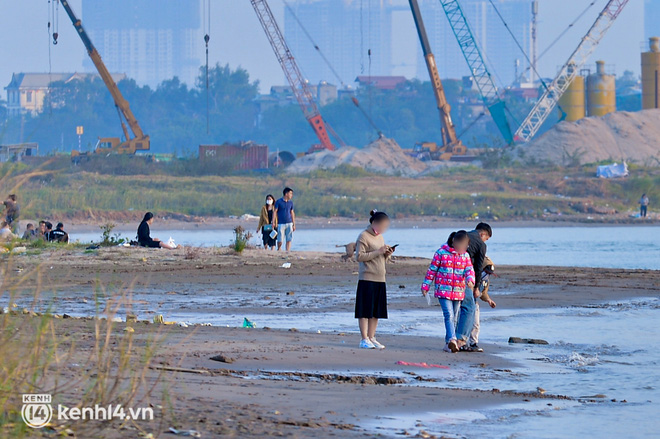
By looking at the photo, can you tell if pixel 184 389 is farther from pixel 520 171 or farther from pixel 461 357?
pixel 520 171

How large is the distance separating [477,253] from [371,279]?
118 cm

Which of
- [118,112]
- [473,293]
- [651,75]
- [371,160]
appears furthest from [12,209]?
[651,75]

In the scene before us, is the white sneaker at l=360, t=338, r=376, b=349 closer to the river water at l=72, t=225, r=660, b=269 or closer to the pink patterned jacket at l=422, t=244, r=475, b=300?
the pink patterned jacket at l=422, t=244, r=475, b=300

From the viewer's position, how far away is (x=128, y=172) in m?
64.4

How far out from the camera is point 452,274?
39.0ft

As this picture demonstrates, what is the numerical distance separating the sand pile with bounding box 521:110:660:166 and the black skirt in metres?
57.7

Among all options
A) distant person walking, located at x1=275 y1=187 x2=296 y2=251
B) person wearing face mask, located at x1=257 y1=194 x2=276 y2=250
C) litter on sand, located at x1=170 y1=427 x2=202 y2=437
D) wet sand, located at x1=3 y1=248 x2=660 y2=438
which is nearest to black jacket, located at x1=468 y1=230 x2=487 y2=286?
wet sand, located at x1=3 y1=248 x2=660 y2=438

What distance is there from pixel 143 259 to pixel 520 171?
4429cm

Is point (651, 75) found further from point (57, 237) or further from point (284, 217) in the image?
point (57, 237)

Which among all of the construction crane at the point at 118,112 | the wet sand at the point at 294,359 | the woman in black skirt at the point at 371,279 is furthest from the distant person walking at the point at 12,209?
the construction crane at the point at 118,112

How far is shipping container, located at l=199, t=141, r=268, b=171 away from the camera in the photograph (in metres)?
67.7

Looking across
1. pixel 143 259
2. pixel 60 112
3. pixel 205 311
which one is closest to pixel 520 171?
pixel 143 259

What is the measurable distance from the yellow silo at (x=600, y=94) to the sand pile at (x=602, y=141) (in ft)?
29.6

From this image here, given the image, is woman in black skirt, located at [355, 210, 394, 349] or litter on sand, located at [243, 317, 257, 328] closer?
woman in black skirt, located at [355, 210, 394, 349]
